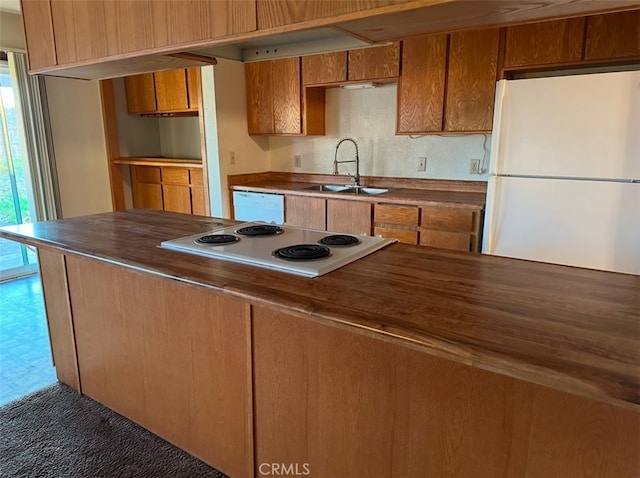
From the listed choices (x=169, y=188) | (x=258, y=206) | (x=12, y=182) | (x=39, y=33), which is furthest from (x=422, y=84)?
(x=12, y=182)

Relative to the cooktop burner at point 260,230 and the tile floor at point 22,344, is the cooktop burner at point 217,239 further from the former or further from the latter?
the tile floor at point 22,344

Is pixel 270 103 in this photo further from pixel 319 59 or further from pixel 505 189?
pixel 505 189

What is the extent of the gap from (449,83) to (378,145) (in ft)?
3.05

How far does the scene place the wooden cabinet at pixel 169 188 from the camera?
446 cm

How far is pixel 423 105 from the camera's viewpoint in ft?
10.5

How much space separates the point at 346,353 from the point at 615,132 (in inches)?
71.9

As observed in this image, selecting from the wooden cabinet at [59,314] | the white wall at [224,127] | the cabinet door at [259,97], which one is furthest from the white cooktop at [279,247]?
the cabinet door at [259,97]

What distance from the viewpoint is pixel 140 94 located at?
15.1ft

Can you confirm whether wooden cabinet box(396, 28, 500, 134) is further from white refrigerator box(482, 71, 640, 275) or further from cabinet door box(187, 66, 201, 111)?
cabinet door box(187, 66, 201, 111)

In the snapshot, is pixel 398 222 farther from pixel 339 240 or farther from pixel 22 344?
pixel 22 344

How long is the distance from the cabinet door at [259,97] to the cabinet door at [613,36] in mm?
2524

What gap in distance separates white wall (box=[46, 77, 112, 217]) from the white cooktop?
10.8ft

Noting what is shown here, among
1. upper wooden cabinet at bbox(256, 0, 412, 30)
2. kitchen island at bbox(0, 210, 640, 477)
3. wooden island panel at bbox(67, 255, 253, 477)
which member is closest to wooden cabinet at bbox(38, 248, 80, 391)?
wooden island panel at bbox(67, 255, 253, 477)
